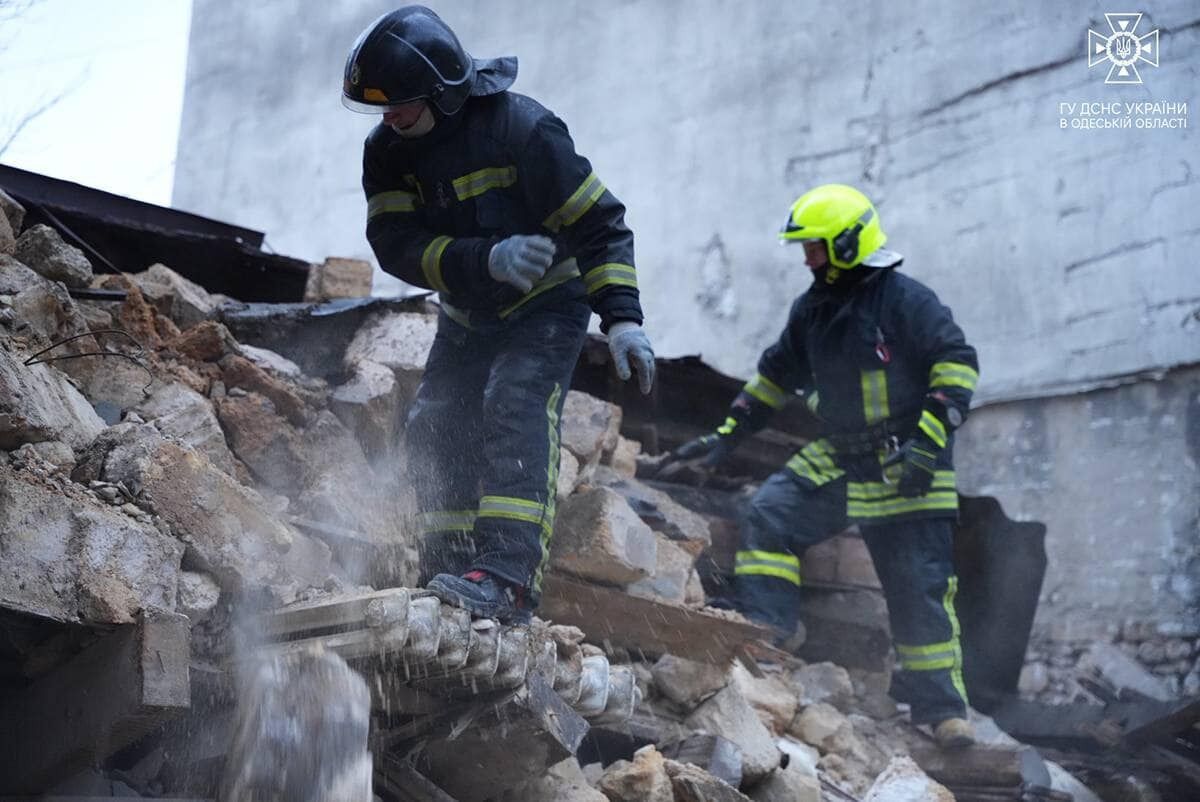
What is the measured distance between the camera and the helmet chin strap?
347cm

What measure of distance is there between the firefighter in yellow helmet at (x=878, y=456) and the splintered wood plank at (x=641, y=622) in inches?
38.2

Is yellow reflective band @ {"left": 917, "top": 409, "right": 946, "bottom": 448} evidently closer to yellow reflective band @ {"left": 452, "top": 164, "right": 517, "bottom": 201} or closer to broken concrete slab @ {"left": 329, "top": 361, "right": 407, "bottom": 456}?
broken concrete slab @ {"left": 329, "top": 361, "right": 407, "bottom": 456}

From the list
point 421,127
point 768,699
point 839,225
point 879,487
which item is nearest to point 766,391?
point 879,487

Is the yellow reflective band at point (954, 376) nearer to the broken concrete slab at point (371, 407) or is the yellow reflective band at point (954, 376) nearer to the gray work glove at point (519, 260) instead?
the broken concrete slab at point (371, 407)

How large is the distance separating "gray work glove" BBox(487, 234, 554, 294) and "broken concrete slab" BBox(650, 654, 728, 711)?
1.66 metres

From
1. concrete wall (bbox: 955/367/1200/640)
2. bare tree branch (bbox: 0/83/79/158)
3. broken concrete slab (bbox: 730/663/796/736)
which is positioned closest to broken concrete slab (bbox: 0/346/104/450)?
bare tree branch (bbox: 0/83/79/158)

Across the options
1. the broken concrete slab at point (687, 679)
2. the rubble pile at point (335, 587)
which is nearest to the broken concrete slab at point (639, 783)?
the rubble pile at point (335, 587)

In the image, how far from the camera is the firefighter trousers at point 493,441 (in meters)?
3.35

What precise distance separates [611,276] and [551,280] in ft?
0.84

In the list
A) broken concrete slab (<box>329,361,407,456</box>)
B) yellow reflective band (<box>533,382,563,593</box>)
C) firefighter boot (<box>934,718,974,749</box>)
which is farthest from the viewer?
firefighter boot (<box>934,718,974,749</box>)

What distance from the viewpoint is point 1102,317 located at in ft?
23.4

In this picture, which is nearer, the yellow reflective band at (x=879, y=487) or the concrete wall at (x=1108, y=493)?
the yellow reflective band at (x=879, y=487)

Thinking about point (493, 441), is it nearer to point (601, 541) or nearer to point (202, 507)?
point (202, 507)

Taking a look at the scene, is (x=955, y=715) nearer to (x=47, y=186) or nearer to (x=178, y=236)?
(x=178, y=236)
